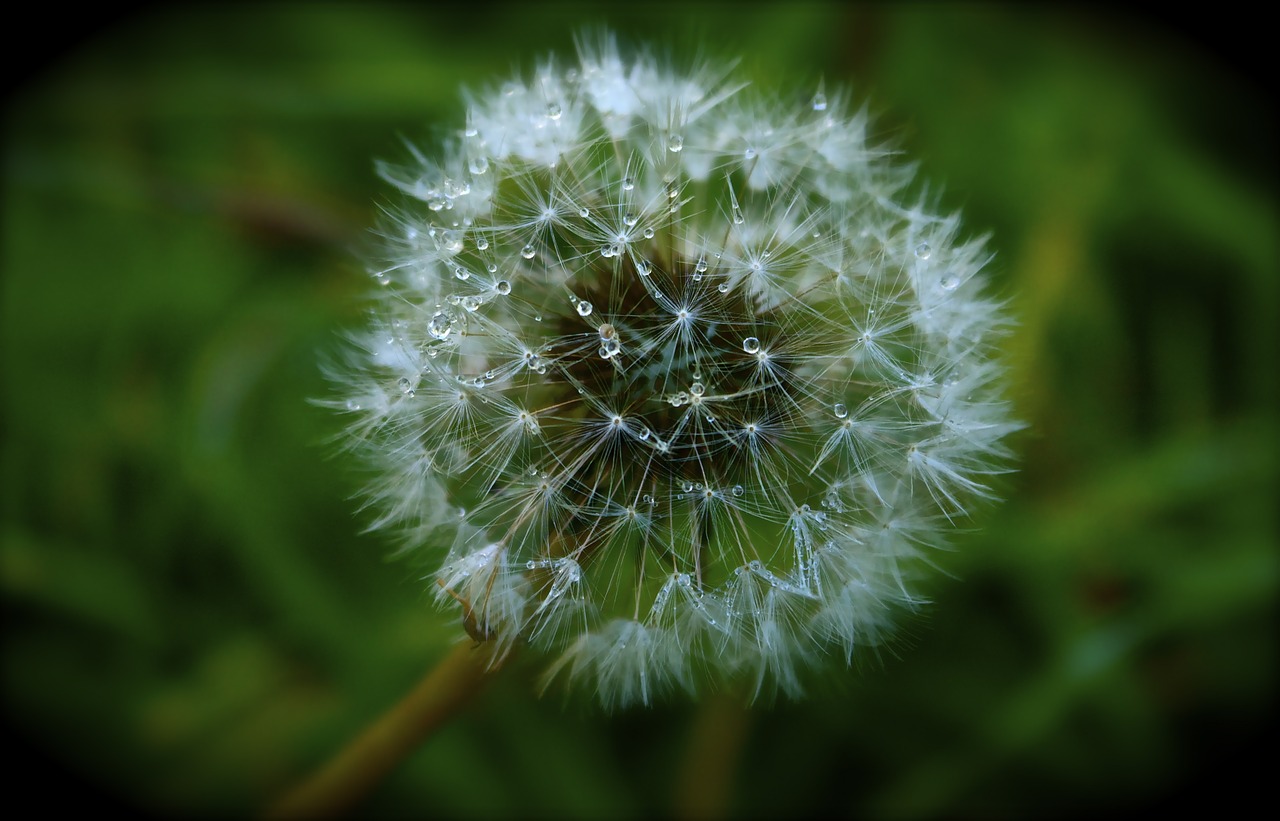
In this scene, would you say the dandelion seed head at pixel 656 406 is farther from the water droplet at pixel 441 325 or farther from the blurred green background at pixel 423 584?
the blurred green background at pixel 423 584

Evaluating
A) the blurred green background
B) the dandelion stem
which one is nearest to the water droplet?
the dandelion stem

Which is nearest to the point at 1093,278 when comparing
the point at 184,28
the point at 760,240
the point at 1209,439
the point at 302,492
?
the point at 1209,439

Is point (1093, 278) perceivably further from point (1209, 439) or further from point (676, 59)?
point (676, 59)

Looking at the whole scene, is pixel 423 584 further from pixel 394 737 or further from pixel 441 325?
pixel 441 325

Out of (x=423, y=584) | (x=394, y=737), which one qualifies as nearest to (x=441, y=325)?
(x=394, y=737)

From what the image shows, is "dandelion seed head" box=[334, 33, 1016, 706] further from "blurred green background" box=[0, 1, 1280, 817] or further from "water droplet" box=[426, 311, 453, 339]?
"blurred green background" box=[0, 1, 1280, 817]

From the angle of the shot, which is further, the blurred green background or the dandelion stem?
the blurred green background
